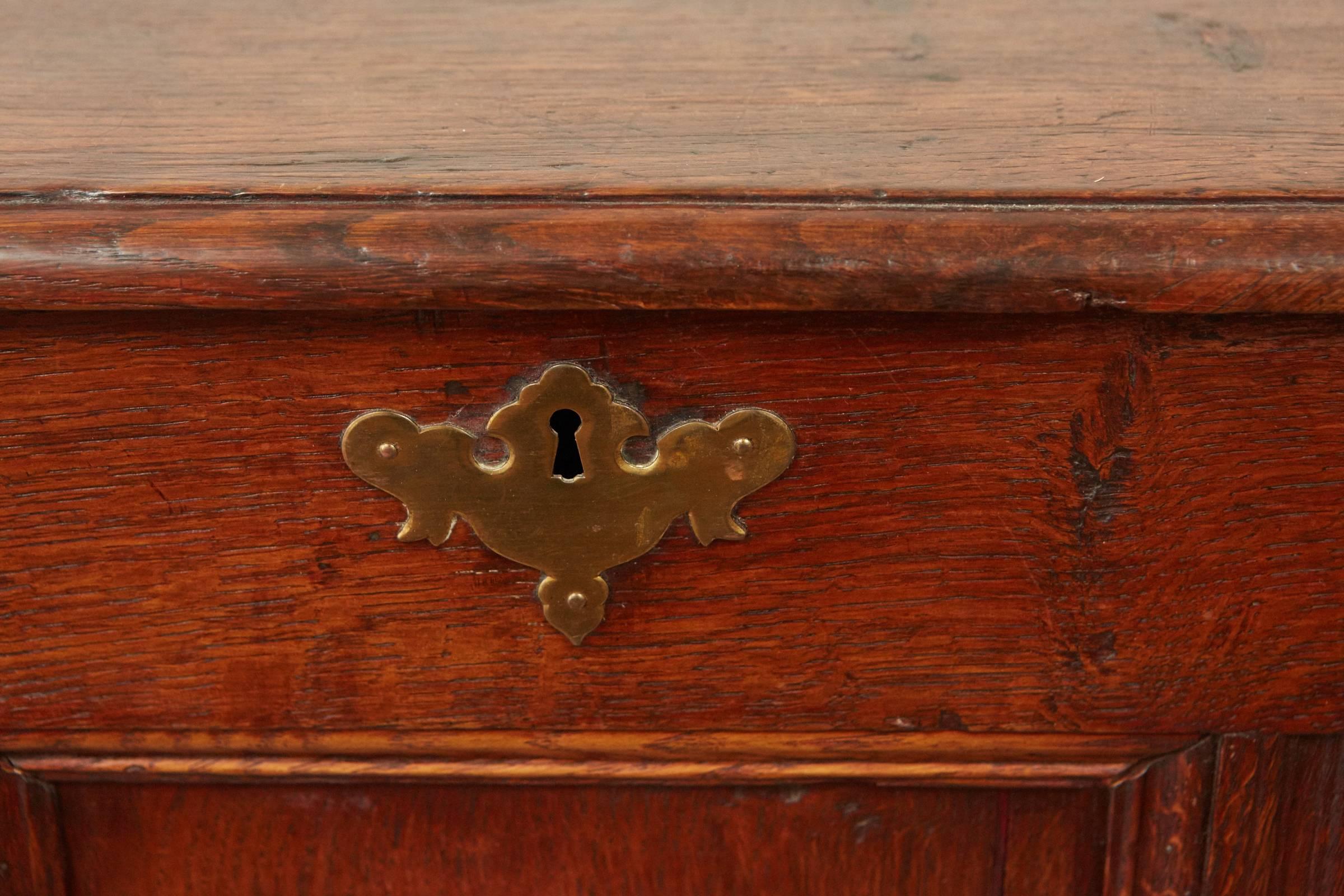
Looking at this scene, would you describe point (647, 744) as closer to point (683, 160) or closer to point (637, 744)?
point (637, 744)

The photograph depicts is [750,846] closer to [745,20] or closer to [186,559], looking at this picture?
[186,559]

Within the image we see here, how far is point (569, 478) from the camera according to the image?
1.67ft

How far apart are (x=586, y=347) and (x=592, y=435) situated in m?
0.04

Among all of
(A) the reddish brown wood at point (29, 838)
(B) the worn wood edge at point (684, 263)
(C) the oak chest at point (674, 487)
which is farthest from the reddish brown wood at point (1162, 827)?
(A) the reddish brown wood at point (29, 838)

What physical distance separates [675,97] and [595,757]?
1.15 feet

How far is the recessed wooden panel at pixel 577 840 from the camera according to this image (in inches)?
22.9

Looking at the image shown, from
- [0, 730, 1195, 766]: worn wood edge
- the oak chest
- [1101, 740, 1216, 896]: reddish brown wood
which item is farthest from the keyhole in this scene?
[1101, 740, 1216, 896]: reddish brown wood

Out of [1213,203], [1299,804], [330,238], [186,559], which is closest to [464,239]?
[330,238]

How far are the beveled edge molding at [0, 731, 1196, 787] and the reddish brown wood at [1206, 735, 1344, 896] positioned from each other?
3 cm

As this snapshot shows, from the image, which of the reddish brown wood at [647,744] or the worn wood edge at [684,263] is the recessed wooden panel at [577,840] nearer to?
the reddish brown wood at [647,744]

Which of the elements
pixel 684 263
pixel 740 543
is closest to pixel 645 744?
pixel 740 543

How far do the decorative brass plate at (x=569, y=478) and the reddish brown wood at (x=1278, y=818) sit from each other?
0.28 metres

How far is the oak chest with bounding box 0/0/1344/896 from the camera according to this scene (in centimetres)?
45

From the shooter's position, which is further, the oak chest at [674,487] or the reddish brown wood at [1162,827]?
the reddish brown wood at [1162,827]
